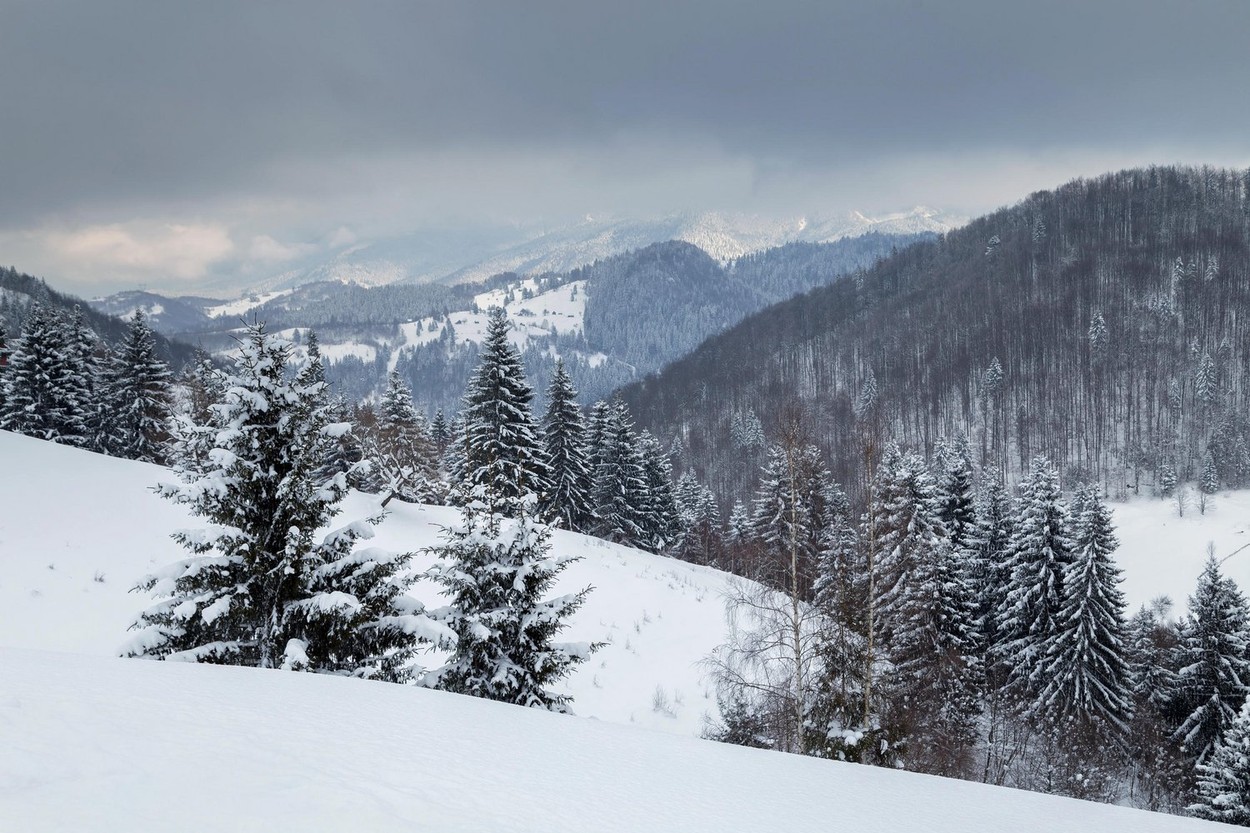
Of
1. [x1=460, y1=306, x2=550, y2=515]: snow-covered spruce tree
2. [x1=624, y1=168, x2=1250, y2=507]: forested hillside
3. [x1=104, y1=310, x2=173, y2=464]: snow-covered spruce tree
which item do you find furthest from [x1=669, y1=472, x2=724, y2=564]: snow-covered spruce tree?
[x1=624, y1=168, x2=1250, y2=507]: forested hillside

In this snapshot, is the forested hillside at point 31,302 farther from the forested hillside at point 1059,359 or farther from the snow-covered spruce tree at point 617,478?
the snow-covered spruce tree at point 617,478

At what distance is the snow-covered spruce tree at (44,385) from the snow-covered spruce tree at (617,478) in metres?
29.0

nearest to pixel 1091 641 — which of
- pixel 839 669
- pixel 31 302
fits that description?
pixel 839 669

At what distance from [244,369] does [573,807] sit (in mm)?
8083

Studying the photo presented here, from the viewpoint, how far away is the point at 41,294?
579 feet

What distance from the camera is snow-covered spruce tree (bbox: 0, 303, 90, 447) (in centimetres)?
3378

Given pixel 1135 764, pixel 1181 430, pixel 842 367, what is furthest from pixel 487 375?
pixel 842 367

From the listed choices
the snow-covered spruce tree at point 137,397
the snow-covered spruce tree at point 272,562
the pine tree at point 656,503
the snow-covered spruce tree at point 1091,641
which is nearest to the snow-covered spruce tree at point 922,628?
the snow-covered spruce tree at point 1091,641

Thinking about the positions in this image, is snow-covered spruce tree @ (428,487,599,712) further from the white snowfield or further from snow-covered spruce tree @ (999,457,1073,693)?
snow-covered spruce tree @ (999,457,1073,693)

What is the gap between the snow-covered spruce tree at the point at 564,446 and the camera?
36.5 m

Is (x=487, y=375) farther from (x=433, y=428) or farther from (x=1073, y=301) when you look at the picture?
(x=1073, y=301)

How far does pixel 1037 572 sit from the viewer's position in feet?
83.4

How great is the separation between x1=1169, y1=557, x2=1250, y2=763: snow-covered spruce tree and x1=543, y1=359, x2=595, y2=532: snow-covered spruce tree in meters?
27.0

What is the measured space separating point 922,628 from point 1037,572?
43.3 ft
